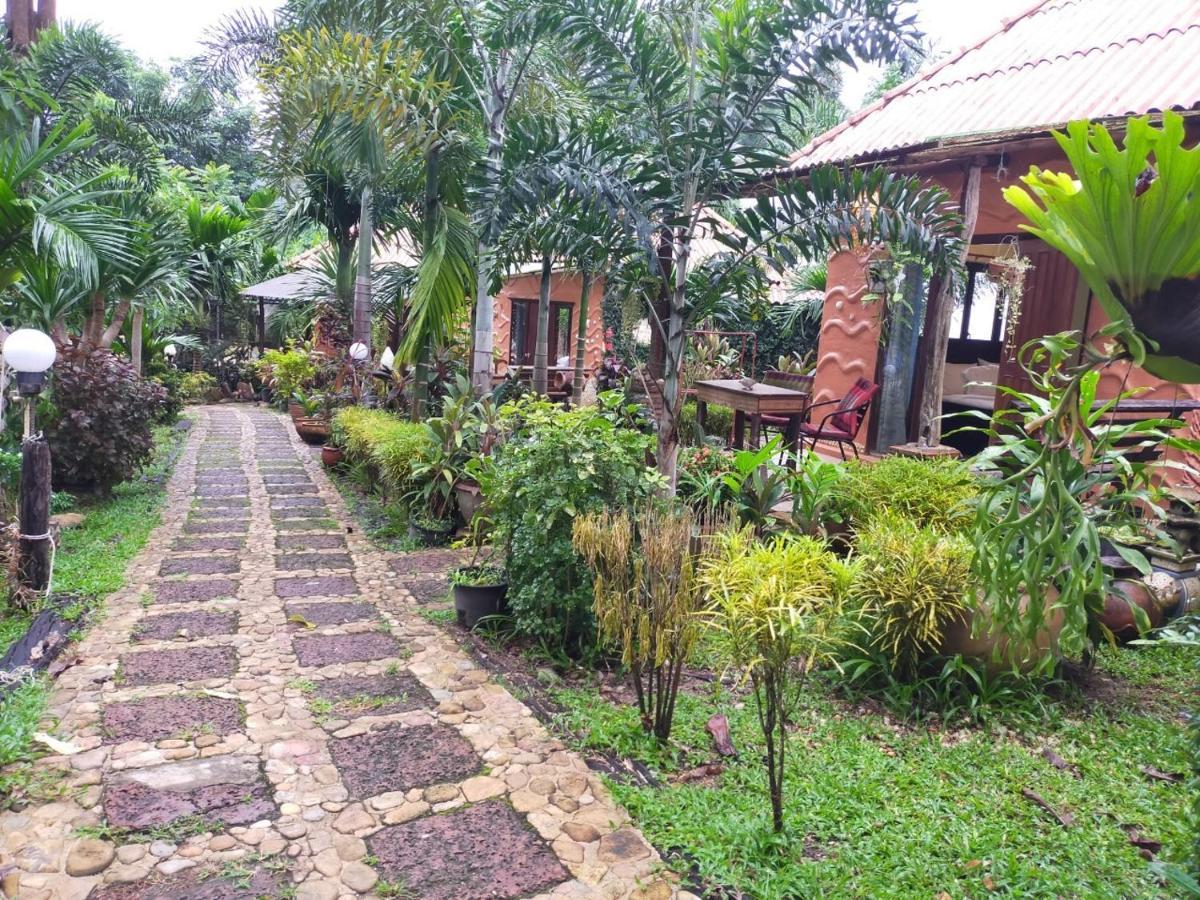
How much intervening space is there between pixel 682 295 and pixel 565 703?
240 centimetres

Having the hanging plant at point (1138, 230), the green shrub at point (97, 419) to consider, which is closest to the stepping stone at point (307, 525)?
the green shrub at point (97, 419)

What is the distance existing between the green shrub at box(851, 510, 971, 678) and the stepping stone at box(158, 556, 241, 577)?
4243mm

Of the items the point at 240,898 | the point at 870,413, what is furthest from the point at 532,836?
the point at 870,413

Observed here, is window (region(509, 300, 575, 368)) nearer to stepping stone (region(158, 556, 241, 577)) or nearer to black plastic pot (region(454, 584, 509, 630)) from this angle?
stepping stone (region(158, 556, 241, 577))

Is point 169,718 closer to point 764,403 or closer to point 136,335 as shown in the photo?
point 764,403

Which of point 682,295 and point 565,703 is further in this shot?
point 682,295

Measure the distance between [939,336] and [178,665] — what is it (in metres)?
5.44

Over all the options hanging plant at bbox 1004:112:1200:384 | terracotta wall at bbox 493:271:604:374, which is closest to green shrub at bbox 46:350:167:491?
terracotta wall at bbox 493:271:604:374

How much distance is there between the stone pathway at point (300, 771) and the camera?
8.14ft

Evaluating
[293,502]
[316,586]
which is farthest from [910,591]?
[293,502]

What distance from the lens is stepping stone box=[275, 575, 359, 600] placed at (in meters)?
5.28

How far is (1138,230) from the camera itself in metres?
1.51

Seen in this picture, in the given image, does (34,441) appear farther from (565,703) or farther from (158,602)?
(565,703)

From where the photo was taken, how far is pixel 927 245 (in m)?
4.33
